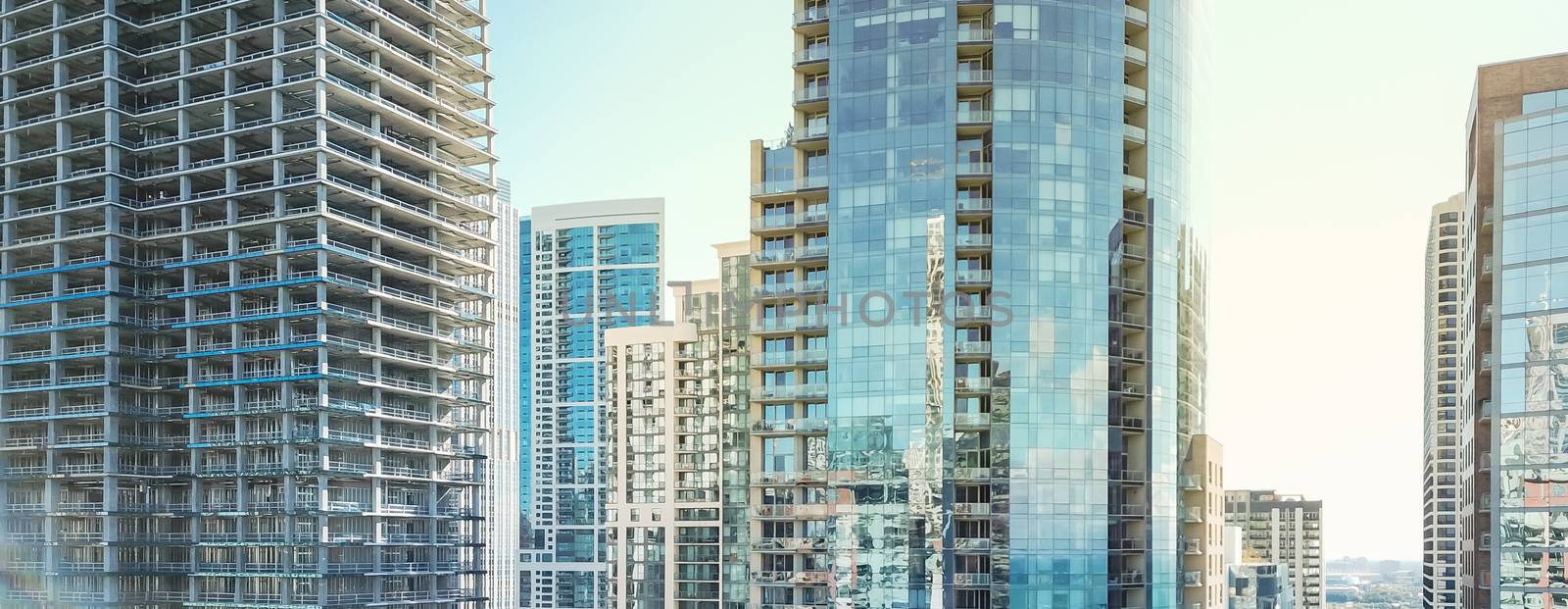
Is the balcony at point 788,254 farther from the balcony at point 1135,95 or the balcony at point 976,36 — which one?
the balcony at point 1135,95

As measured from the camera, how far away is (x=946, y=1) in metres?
93.8

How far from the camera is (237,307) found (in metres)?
104

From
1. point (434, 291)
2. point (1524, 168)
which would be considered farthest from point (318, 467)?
point (1524, 168)

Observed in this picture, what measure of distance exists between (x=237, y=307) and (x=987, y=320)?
2257 inches

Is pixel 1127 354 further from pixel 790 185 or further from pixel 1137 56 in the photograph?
pixel 790 185

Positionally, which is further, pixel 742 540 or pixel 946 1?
pixel 742 540

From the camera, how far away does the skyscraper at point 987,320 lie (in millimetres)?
89312

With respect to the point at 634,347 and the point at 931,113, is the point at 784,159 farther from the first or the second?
the point at 634,347

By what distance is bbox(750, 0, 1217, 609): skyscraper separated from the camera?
293 feet

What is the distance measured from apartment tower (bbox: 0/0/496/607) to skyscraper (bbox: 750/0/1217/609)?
3138cm

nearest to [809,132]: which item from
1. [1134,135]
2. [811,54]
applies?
[811,54]

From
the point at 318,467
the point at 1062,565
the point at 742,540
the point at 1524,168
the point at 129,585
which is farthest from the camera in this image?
the point at 742,540

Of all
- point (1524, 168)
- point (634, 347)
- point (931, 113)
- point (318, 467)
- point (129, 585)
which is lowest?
point (129, 585)

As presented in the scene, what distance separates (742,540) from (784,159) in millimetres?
37609
